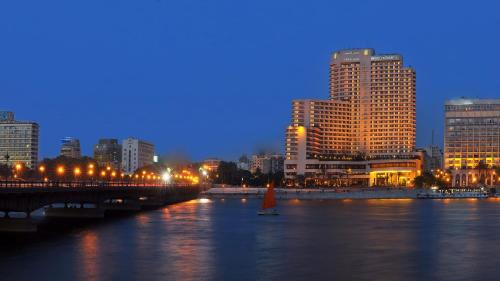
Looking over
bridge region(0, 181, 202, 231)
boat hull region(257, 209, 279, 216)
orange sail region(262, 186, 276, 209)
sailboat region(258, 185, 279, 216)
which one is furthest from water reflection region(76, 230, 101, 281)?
orange sail region(262, 186, 276, 209)

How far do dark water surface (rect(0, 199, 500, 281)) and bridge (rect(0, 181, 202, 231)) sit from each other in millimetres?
4671

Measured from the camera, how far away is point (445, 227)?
9400 cm

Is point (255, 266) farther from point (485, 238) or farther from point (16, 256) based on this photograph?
point (485, 238)

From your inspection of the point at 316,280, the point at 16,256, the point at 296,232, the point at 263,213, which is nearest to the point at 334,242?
the point at 296,232

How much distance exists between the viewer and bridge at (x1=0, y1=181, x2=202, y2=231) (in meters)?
70.0

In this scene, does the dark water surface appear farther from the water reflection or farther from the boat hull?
the boat hull

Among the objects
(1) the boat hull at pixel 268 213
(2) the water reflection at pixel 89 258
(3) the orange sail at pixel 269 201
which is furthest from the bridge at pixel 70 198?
(3) the orange sail at pixel 269 201

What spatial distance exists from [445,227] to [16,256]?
58641mm

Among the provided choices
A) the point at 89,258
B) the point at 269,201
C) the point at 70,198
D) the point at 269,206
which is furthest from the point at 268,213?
the point at 89,258

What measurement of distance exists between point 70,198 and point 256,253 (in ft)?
120

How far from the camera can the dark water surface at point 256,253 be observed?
48125 millimetres

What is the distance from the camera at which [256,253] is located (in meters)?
61.1

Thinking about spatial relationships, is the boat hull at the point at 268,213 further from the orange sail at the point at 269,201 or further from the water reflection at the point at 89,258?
the water reflection at the point at 89,258

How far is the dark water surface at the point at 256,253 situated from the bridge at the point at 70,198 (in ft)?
15.3
